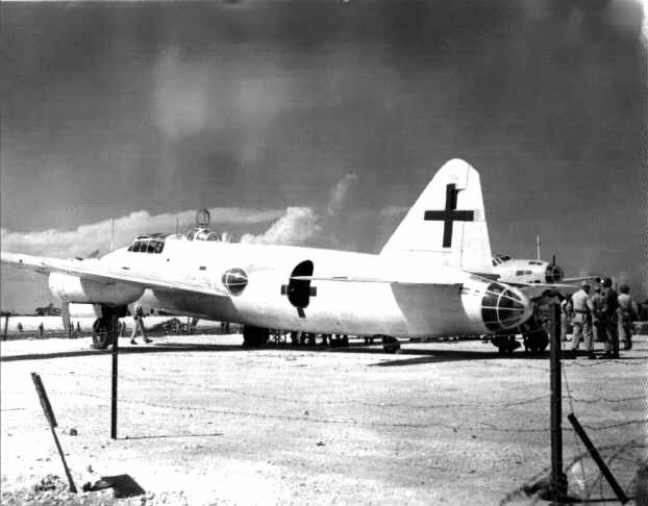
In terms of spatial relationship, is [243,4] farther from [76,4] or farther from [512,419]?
[512,419]

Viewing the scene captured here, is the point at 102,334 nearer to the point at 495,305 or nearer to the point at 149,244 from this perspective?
the point at 149,244

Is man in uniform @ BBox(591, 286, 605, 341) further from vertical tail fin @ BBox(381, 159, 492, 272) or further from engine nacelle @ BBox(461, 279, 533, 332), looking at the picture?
vertical tail fin @ BBox(381, 159, 492, 272)

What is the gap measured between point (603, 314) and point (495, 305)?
331 cm

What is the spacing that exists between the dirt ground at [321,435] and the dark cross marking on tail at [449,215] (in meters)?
4.11

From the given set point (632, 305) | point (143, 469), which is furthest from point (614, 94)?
point (632, 305)

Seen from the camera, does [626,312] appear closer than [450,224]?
No

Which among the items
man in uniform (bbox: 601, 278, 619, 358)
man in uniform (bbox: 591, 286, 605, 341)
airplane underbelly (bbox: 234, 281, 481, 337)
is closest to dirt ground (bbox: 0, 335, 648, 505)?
airplane underbelly (bbox: 234, 281, 481, 337)

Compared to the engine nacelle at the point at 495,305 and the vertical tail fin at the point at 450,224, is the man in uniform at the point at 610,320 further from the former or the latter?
the vertical tail fin at the point at 450,224

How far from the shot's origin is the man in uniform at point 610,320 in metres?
16.4

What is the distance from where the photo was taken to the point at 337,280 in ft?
55.2

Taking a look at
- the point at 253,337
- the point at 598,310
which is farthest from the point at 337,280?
the point at 253,337

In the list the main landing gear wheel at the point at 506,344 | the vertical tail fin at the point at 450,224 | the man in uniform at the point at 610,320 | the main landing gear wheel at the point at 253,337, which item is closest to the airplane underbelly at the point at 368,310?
the vertical tail fin at the point at 450,224

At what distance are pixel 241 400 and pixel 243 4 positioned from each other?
5536 mm

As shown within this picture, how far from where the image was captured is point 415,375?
13352mm
